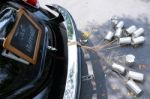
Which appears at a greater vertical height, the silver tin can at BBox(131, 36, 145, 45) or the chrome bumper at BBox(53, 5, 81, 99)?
the silver tin can at BBox(131, 36, 145, 45)

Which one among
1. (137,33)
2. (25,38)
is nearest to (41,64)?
(25,38)

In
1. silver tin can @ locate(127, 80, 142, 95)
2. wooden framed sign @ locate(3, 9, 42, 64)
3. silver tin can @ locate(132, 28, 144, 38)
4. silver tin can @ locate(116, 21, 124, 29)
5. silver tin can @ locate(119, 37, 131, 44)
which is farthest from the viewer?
silver tin can @ locate(116, 21, 124, 29)

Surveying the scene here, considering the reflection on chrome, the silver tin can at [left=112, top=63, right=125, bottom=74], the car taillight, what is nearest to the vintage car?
the reflection on chrome

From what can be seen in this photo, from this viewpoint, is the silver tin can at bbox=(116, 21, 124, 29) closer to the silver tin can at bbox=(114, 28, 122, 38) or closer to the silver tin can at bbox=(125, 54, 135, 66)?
the silver tin can at bbox=(114, 28, 122, 38)

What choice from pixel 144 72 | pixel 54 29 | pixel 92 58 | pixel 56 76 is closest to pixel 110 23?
pixel 92 58

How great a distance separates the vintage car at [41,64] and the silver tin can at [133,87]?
95cm

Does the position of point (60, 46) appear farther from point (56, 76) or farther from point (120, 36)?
point (120, 36)

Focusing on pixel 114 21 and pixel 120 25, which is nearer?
pixel 120 25

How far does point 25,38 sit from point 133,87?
5.84 feet

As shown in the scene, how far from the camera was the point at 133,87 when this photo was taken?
4465 mm

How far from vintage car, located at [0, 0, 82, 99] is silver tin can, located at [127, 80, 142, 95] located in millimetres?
954

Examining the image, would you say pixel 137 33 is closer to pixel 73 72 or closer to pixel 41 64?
pixel 73 72

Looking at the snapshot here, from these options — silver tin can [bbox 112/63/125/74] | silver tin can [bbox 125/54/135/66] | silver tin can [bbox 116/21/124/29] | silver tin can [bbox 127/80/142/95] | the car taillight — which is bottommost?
silver tin can [bbox 127/80/142/95]

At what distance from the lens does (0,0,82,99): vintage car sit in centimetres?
328
